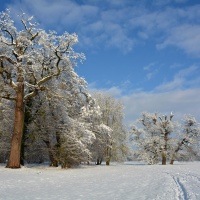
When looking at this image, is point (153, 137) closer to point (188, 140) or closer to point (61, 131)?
point (188, 140)

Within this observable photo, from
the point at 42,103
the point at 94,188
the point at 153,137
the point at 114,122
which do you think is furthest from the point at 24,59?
the point at 153,137

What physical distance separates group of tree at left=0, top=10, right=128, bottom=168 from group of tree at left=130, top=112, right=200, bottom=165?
16910 mm

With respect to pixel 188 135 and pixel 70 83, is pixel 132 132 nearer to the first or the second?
pixel 188 135

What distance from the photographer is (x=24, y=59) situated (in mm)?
24562

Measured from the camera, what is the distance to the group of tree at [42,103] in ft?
78.0

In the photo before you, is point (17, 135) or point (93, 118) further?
point (93, 118)

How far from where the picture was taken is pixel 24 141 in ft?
91.5

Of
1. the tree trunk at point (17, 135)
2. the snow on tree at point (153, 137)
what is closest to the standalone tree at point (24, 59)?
the tree trunk at point (17, 135)

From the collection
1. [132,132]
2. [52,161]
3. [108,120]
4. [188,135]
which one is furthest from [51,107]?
[188,135]

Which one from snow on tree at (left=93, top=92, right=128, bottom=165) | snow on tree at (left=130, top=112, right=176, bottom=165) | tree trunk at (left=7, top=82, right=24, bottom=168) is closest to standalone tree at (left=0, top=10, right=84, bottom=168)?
tree trunk at (left=7, top=82, right=24, bottom=168)

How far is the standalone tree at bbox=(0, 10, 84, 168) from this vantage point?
76.2 feet

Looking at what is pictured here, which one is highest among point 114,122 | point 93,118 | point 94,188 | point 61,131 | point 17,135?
point 114,122

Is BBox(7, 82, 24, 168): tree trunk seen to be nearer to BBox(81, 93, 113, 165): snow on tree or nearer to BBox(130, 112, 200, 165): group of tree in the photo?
BBox(81, 93, 113, 165): snow on tree

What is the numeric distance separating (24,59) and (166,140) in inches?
1235
